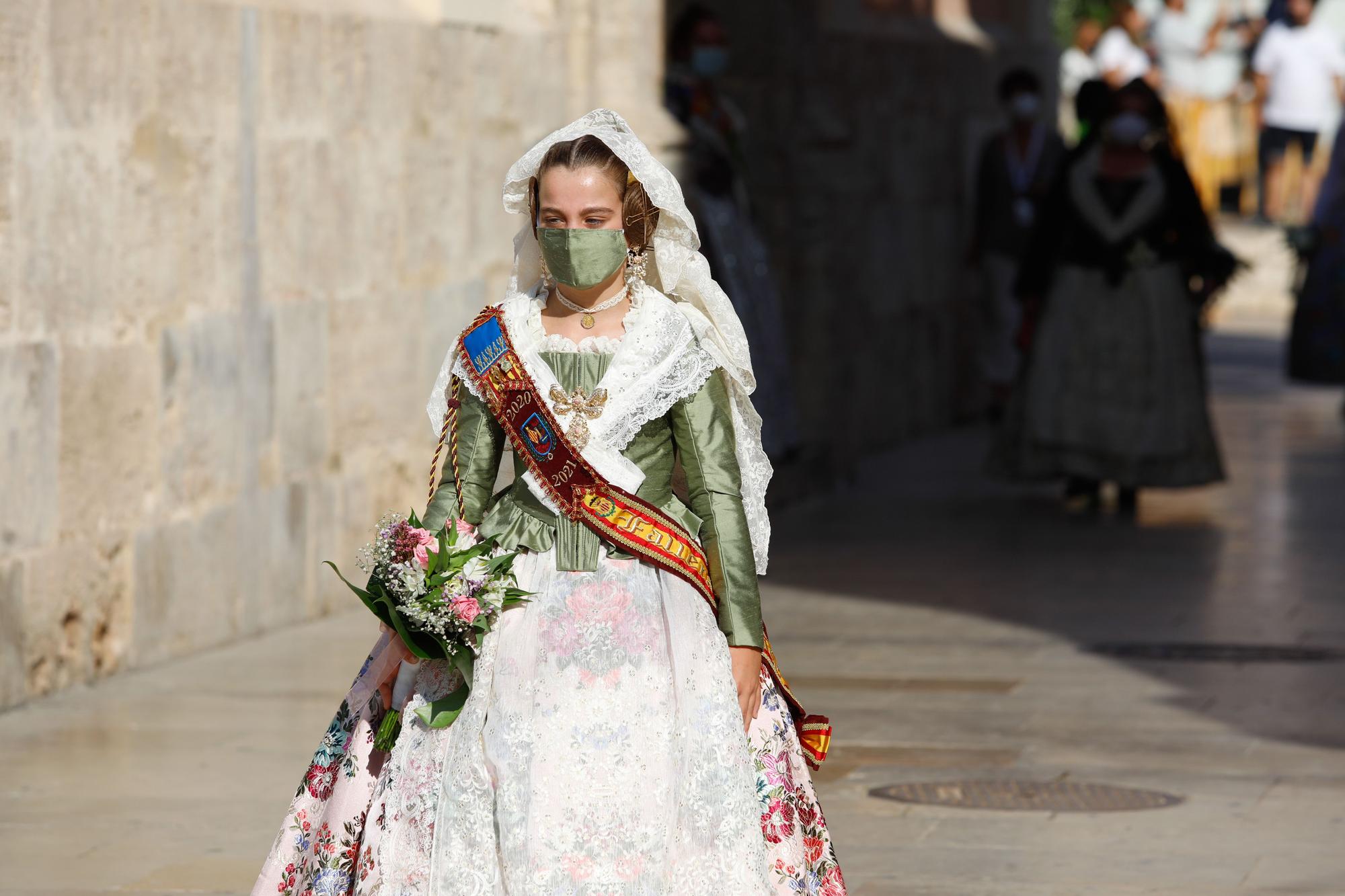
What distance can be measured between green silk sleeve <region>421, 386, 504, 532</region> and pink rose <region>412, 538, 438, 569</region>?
21 cm

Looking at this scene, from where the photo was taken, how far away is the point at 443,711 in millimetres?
4656

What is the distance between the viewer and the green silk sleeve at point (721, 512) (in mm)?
4742

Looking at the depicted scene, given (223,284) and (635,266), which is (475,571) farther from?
(223,284)

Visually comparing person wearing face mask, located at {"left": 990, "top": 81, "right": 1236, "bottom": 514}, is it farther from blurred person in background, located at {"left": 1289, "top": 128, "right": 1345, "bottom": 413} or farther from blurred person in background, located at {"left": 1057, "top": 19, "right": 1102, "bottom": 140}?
blurred person in background, located at {"left": 1057, "top": 19, "right": 1102, "bottom": 140}

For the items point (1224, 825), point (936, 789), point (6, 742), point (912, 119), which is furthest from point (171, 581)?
point (912, 119)

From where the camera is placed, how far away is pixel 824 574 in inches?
440

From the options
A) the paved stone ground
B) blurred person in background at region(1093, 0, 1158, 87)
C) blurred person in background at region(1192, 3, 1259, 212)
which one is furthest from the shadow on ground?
blurred person in background at region(1192, 3, 1259, 212)

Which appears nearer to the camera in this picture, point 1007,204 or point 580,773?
point 580,773

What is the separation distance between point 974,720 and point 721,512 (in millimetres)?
3374

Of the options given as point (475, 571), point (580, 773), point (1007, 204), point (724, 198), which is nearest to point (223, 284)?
point (724, 198)

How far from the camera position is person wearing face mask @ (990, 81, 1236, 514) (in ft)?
41.3

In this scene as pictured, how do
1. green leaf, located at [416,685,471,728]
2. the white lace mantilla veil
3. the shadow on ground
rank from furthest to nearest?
the shadow on ground
the white lace mantilla veil
green leaf, located at [416,685,471,728]

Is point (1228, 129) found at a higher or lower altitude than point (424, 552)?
lower

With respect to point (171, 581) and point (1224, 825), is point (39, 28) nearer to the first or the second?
point (171, 581)
